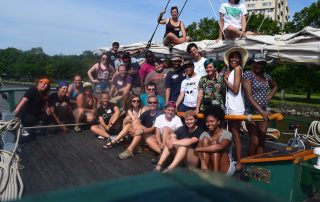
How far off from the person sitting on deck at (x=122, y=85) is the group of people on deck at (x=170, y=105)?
0.8 inches

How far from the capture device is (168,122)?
519 centimetres

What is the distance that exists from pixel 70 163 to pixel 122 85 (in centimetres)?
257

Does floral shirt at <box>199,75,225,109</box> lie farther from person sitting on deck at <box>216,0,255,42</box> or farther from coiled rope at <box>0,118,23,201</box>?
coiled rope at <box>0,118,23,201</box>

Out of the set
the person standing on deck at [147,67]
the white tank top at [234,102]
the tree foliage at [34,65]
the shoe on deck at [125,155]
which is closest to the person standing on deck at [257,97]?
the white tank top at [234,102]

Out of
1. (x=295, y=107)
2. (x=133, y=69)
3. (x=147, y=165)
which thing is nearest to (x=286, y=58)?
(x=147, y=165)

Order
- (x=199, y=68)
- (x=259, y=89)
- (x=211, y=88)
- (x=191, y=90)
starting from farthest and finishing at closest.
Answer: (x=199, y=68) → (x=191, y=90) → (x=211, y=88) → (x=259, y=89)

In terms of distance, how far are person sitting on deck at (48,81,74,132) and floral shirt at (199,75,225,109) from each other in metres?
3.45

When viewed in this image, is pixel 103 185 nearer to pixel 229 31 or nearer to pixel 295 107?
pixel 229 31

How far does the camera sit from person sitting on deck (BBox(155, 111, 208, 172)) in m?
4.44

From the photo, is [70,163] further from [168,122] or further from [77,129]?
[77,129]

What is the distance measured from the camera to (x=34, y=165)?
4.84 meters

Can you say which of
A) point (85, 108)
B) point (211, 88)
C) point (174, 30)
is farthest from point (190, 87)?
point (85, 108)

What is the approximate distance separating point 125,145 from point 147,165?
114 centimetres

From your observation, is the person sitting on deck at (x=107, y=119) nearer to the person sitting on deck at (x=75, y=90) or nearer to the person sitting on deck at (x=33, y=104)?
the person sitting on deck at (x=75, y=90)
